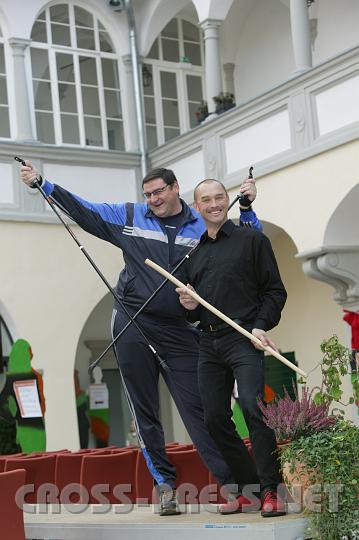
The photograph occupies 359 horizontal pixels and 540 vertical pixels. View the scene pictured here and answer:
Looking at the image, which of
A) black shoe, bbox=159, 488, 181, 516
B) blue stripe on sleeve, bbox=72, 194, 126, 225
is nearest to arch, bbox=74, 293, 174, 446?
blue stripe on sleeve, bbox=72, 194, 126, 225

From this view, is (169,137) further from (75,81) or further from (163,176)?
(163,176)

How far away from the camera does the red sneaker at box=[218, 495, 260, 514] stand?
443 cm

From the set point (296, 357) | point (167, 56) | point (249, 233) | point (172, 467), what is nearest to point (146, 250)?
point (249, 233)

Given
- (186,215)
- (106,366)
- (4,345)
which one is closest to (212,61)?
(4,345)

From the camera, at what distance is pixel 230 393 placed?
4633 mm

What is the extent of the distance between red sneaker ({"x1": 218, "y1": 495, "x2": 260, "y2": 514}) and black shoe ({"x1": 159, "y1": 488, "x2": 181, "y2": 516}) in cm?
24

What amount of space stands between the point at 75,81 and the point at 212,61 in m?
1.83

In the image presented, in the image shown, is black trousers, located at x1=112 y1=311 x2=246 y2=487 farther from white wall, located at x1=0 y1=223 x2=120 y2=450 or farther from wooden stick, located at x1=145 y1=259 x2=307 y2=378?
white wall, located at x1=0 y1=223 x2=120 y2=450

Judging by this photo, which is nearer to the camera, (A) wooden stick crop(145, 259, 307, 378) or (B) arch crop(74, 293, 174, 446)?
(A) wooden stick crop(145, 259, 307, 378)

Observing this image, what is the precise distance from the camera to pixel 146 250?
5059mm

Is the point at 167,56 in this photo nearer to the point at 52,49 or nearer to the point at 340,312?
the point at 52,49

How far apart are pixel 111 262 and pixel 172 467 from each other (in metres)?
8.74

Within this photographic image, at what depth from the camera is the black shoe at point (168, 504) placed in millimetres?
4633

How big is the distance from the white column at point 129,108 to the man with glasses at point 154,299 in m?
8.96
